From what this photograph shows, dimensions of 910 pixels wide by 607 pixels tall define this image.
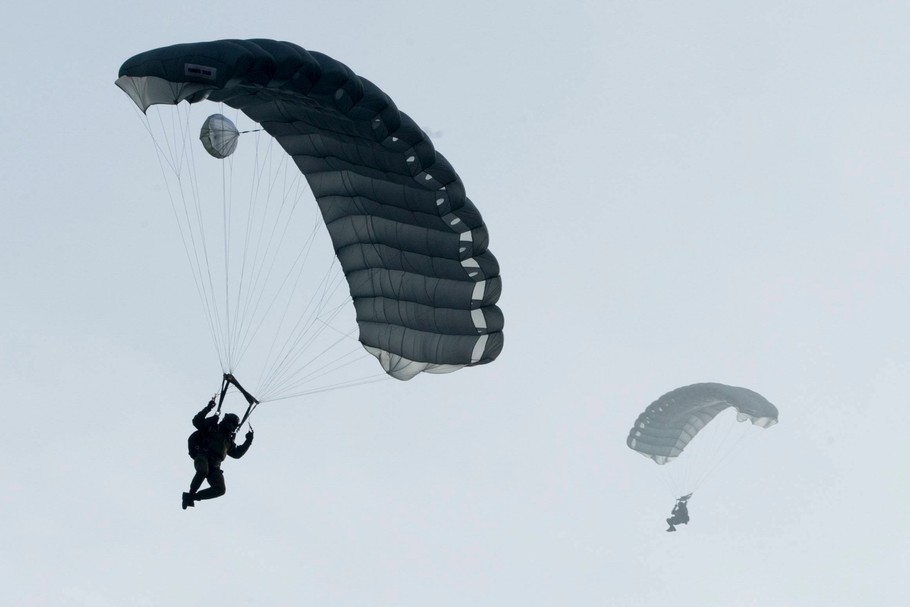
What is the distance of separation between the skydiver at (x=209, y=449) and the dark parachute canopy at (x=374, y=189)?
3.47m

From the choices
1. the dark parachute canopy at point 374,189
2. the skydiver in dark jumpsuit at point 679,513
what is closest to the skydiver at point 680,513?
the skydiver in dark jumpsuit at point 679,513

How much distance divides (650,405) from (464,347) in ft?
57.3

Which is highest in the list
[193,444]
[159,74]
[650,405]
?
[650,405]

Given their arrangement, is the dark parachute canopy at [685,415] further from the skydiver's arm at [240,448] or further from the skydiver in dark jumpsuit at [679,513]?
the skydiver's arm at [240,448]

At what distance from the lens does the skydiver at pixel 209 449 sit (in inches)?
768

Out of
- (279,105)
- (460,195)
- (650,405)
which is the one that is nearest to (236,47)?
(279,105)

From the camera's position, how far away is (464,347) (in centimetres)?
2156

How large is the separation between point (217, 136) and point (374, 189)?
2441mm

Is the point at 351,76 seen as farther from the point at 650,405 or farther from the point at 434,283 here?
the point at 650,405

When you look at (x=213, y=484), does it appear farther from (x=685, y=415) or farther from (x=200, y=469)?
(x=685, y=415)

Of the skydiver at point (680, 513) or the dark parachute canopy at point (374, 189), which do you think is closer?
the dark parachute canopy at point (374, 189)

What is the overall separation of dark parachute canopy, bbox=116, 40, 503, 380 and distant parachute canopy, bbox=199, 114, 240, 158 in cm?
10

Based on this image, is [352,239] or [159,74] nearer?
[159,74]

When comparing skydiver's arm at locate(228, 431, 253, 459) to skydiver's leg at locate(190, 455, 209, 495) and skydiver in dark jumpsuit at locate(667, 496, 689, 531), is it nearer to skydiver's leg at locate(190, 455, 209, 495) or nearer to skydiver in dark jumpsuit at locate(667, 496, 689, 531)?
skydiver's leg at locate(190, 455, 209, 495)
